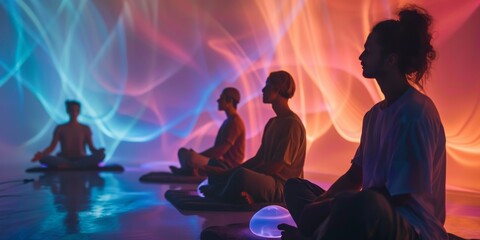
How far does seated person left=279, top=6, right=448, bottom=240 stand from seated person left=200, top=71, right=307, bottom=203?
174cm

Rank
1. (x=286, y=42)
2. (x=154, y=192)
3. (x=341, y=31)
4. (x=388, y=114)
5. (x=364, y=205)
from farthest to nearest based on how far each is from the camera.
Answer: (x=286, y=42) → (x=341, y=31) → (x=154, y=192) → (x=388, y=114) → (x=364, y=205)

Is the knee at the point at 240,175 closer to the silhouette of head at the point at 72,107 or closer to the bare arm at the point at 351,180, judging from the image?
the bare arm at the point at 351,180

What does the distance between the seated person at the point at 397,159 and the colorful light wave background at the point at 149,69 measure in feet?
20.0

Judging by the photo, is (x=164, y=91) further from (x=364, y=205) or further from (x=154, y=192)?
(x=364, y=205)

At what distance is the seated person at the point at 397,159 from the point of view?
196cm

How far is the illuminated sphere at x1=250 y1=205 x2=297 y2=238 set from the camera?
3.05 metres

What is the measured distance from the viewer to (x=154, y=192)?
5410 millimetres

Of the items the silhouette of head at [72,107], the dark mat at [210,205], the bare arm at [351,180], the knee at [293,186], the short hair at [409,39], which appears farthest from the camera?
the silhouette of head at [72,107]

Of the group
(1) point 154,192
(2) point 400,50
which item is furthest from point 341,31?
(2) point 400,50

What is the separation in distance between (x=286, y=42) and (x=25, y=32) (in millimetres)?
5152

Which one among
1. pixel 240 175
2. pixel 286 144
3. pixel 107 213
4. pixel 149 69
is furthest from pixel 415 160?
Result: pixel 149 69

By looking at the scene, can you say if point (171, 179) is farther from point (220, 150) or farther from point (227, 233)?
point (227, 233)

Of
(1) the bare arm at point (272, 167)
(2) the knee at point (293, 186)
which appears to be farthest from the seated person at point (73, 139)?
(2) the knee at point (293, 186)

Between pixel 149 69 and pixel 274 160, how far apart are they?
633 centimetres
